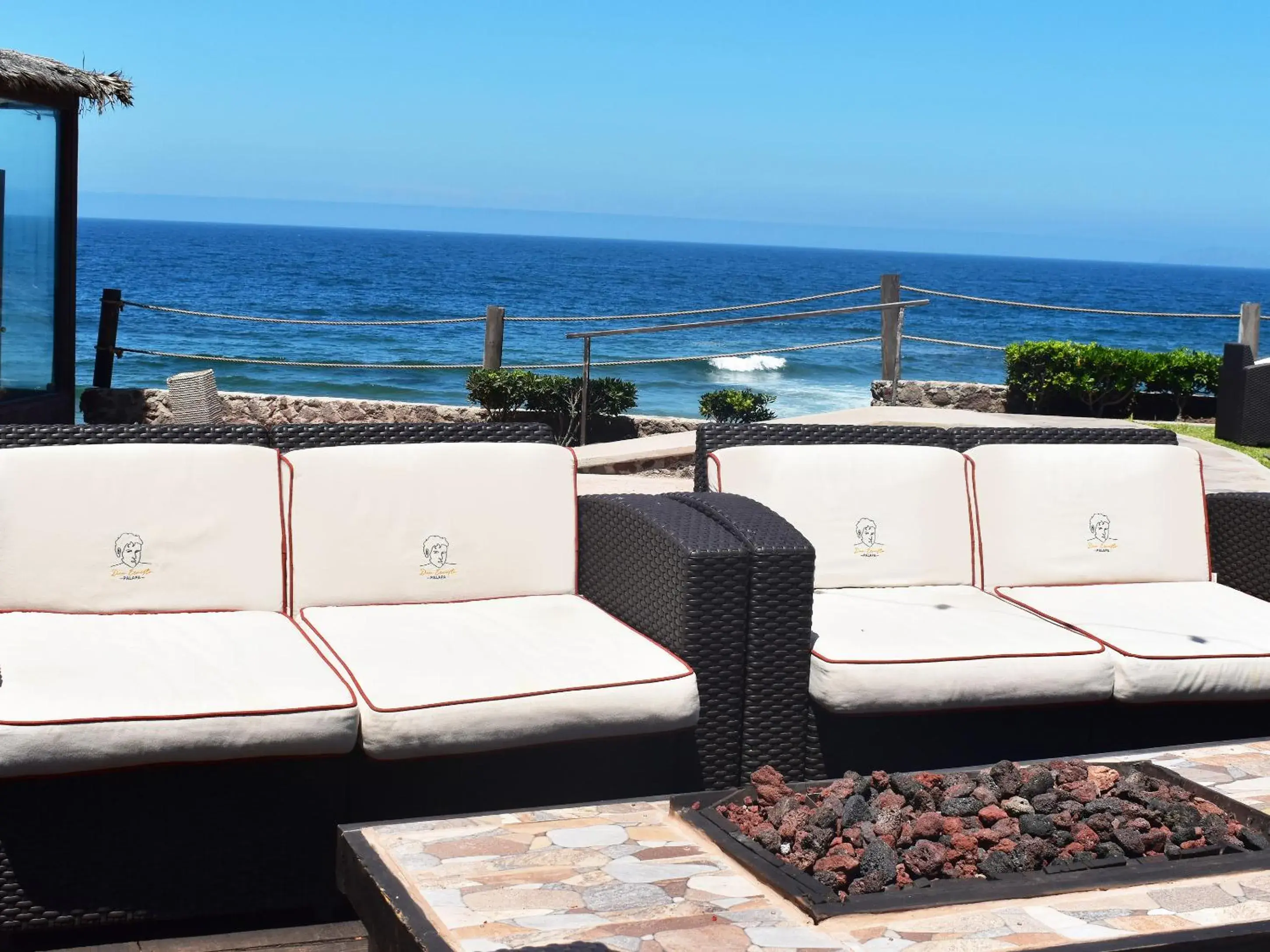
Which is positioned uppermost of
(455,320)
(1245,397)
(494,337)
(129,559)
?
(455,320)

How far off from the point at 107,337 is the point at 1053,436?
695 centimetres

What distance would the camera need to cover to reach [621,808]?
210 centimetres

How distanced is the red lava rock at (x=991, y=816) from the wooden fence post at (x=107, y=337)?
304 inches

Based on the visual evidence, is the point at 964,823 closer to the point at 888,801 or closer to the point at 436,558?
the point at 888,801

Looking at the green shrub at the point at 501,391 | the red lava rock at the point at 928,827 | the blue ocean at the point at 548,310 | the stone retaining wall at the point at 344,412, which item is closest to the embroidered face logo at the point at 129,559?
the red lava rock at the point at 928,827

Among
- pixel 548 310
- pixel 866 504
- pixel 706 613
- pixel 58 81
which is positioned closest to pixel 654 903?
pixel 706 613

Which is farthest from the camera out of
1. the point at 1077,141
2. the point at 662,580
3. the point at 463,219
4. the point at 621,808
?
the point at 463,219

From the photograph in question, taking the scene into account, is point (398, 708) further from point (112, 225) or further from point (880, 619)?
point (112, 225)

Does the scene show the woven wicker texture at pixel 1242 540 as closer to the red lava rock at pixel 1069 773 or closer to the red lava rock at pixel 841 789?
the red lava rock at pixel 1069 773

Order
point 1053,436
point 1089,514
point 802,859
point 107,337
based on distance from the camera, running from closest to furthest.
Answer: point 802,859 < point 1089,514 < point 1053,436 < point 107,337

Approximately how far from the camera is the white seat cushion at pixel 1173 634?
2818 millimetres

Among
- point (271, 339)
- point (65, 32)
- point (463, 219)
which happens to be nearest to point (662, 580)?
point (65, 32)

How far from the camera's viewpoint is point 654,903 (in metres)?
1.79

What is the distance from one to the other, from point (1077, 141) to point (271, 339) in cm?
5928
